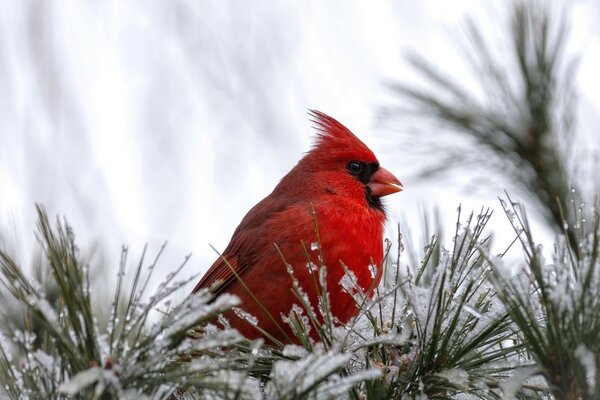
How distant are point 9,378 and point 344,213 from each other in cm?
154

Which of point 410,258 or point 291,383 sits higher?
point 410,258

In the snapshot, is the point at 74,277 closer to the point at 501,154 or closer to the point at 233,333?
the point at 233,333

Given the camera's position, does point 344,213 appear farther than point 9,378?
Yes

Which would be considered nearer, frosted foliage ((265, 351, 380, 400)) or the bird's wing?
frosted foliage ((265, 351, 380, 400))

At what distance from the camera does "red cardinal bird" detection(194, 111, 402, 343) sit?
8.51 ft

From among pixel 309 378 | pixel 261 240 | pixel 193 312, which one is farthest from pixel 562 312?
pixel 261 240

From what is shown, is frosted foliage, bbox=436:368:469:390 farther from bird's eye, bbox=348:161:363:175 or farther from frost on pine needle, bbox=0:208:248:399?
bird's eye, bbox=348:161:363:175

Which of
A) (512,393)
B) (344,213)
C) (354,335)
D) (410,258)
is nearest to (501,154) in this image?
(410,258)

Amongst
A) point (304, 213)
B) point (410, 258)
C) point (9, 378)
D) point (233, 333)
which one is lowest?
point (9, 378)

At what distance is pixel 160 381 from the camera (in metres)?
1.33

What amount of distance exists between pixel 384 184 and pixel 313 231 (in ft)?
1.74

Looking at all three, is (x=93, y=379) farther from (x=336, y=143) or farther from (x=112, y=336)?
(x=336, y=143)

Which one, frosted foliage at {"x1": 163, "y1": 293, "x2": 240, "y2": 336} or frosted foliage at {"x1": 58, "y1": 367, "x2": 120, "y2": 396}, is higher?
frosted foliage at {"x1": 163, "y1": 293, "x2": 240, "y2": 336}

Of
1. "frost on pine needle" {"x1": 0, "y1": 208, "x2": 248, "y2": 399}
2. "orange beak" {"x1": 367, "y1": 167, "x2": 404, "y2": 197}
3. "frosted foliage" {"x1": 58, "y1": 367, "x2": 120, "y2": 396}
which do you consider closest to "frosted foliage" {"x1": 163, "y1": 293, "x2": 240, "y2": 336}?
"frost on pine needle" {"x1": 0, "y1": 208, "x2": 248, "y2": 399}
